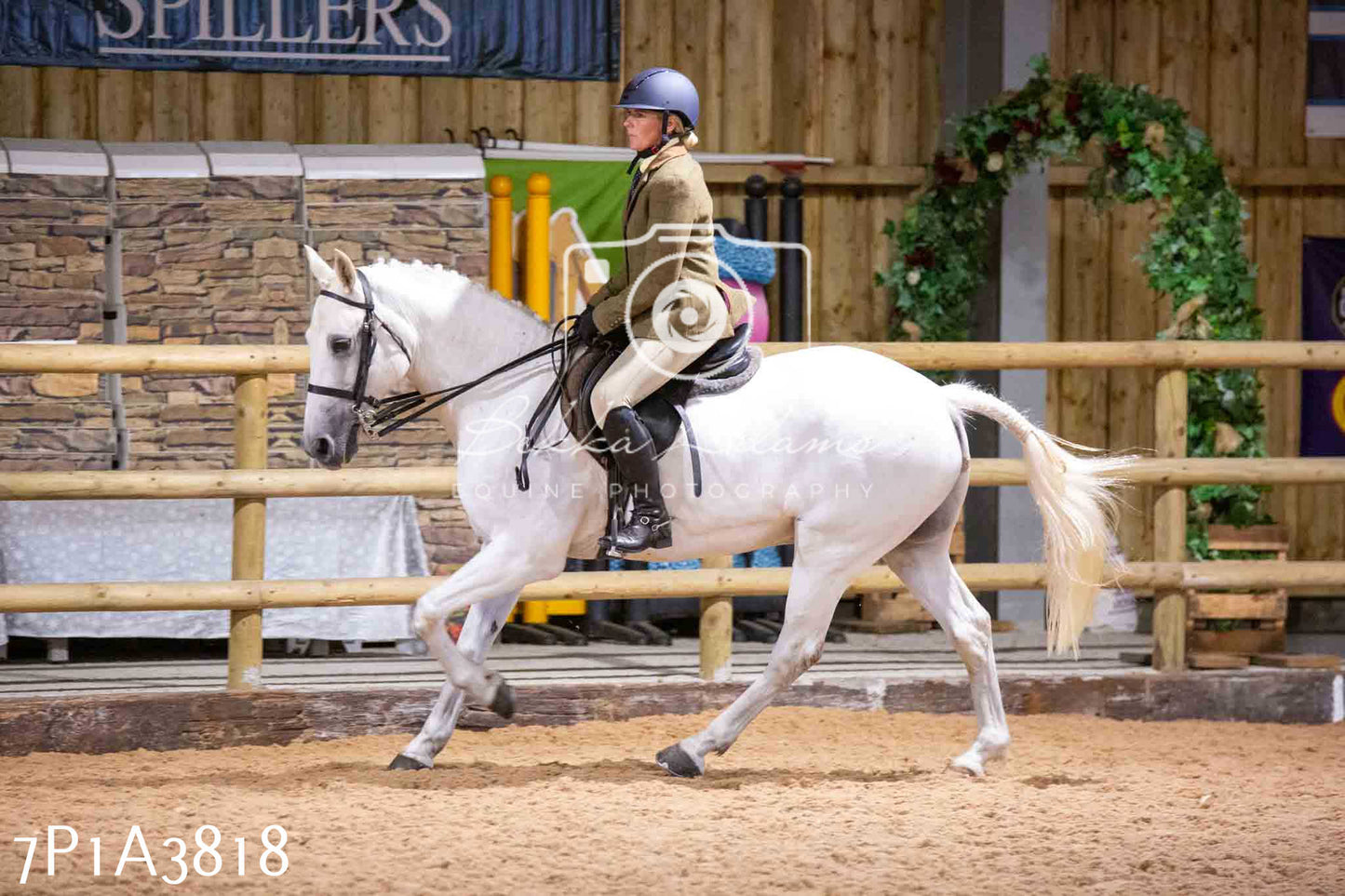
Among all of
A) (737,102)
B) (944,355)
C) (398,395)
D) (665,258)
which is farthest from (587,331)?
Result: (737,102)

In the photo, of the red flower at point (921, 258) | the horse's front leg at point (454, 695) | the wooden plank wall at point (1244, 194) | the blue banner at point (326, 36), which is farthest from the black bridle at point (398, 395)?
the wooden plank wall at point (1244, 194)

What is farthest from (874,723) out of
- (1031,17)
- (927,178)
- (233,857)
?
(1031,17)

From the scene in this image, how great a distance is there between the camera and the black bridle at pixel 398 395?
5590 mm

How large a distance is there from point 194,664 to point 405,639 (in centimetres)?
109

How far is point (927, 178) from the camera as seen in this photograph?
9984mm

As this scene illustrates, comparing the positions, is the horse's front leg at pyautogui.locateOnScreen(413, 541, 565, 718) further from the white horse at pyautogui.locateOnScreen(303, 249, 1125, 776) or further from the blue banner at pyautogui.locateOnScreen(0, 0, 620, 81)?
the blue banner at pyautogui.locateOnScreen(0, 0, 620, 81)

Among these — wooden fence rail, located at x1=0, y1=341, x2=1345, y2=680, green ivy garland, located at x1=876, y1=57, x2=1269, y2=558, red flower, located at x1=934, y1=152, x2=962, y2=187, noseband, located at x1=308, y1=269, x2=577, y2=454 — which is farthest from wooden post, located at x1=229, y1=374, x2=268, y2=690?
red flower, located at x1=934, y1=152, x2=962, y2=187

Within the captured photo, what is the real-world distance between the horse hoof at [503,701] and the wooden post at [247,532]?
1502 millimetres

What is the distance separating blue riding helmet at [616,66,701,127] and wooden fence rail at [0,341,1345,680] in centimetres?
161

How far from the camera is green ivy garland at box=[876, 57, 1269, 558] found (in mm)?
8336

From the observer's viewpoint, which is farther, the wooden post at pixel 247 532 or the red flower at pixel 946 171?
the red flower at pixel 946 171

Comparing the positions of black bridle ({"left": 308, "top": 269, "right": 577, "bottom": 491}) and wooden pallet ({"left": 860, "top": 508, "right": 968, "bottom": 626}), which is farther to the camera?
wooden pallet ({"left": 860, "top": 508, "right": 968, "bottom": 626})

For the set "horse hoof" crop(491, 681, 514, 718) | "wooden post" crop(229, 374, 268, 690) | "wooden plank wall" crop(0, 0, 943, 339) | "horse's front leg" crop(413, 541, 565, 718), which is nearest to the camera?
"horse's front leg" crop(413, 541, 565, 718)
